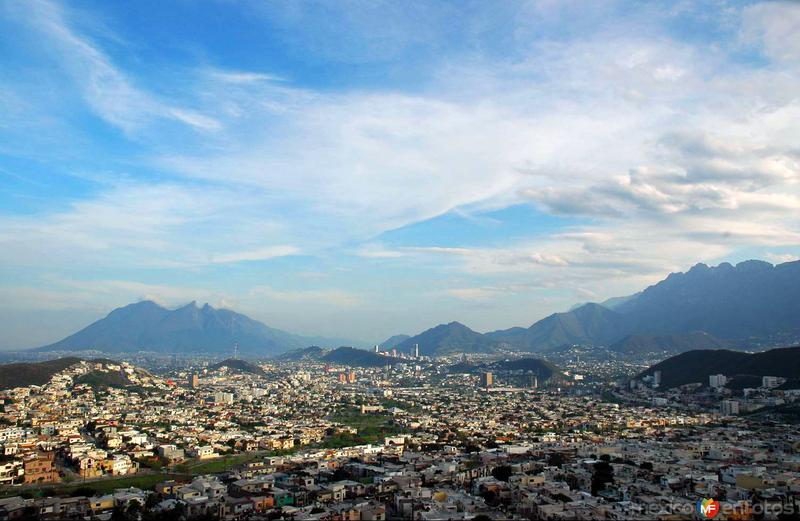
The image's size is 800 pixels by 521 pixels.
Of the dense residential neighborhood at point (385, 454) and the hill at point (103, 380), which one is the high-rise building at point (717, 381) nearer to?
the dense residential neighborhood at point (385, 454)

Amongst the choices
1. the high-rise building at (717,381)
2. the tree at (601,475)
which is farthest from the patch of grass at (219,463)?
the high-rise building at (717,381)

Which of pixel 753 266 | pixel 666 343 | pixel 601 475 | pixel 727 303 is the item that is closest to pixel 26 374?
pixel 601 475

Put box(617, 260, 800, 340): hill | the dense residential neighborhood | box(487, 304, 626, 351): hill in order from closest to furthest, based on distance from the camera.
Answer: the dense residential neighborhood < box(617, 260, 800, 340): hill < box(487, 304, 626, 351): hill

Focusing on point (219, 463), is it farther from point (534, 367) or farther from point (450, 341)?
point (450, 341)

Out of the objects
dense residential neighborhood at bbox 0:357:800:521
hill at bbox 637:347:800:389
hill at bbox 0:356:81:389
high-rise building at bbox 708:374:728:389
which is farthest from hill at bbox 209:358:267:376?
high-rise building at bbox 708:374:728:389

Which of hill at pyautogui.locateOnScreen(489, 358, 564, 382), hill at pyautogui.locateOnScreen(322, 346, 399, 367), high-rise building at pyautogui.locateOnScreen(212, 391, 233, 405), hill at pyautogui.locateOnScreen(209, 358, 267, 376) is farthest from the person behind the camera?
hill at pyautogui.locateOnScreen(322, 346, 399, 367)

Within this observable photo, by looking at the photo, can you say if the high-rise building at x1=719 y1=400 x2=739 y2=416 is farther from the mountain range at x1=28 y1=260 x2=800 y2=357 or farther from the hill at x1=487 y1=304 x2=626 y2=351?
the hill at x1=487 y1=304 x2=626 y2=351
